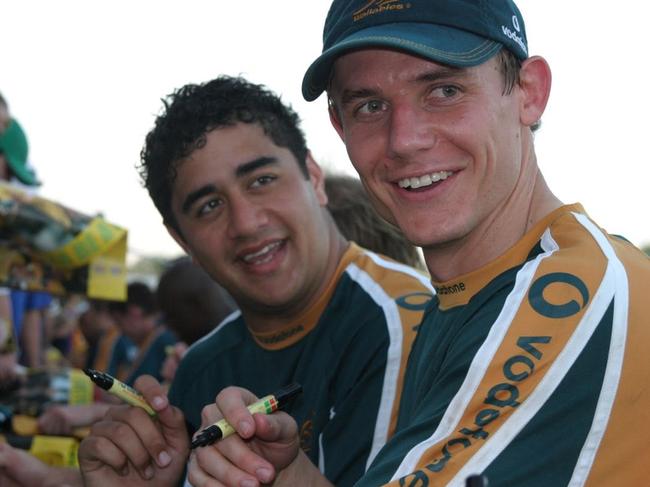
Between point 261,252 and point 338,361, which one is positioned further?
point 261,252

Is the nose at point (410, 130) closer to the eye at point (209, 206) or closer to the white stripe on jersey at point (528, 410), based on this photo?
the white stripe on jersey at point (528, 410)

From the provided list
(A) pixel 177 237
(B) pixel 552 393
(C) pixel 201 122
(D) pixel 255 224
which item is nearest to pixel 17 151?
(A) pixel 177 237

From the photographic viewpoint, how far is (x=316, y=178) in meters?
2.99

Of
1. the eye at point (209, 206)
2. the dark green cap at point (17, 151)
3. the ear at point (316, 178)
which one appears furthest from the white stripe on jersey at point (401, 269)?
the dark green cap at point (17, 151)

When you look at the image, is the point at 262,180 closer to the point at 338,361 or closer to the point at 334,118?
the point at 334,118

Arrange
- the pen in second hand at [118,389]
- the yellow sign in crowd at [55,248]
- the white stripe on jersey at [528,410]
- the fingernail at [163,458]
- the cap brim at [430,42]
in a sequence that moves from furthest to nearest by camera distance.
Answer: the yellow sign in crowd at [55,248], the fingernail at [163,458], the pen in second hand at [118,389], the cap brim at [430,42], the white stripe on jersey at [528,410]

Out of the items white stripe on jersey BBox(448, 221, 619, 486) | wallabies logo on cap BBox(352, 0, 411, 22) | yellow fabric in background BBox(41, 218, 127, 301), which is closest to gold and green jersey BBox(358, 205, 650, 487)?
white stripe on jersey BBox(448, 221, 619, 486)

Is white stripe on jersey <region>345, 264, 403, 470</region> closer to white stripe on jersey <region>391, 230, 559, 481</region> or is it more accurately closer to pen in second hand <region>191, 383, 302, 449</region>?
pen in second hand <region>191, 383, 302, 449</region>

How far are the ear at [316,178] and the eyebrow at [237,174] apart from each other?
29 centimetres

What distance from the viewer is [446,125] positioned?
1.70 meters

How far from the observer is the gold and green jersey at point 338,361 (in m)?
2.12

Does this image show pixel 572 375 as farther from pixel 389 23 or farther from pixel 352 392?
pixel 352 392

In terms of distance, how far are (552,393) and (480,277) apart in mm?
442

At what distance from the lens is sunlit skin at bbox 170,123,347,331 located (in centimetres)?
260
